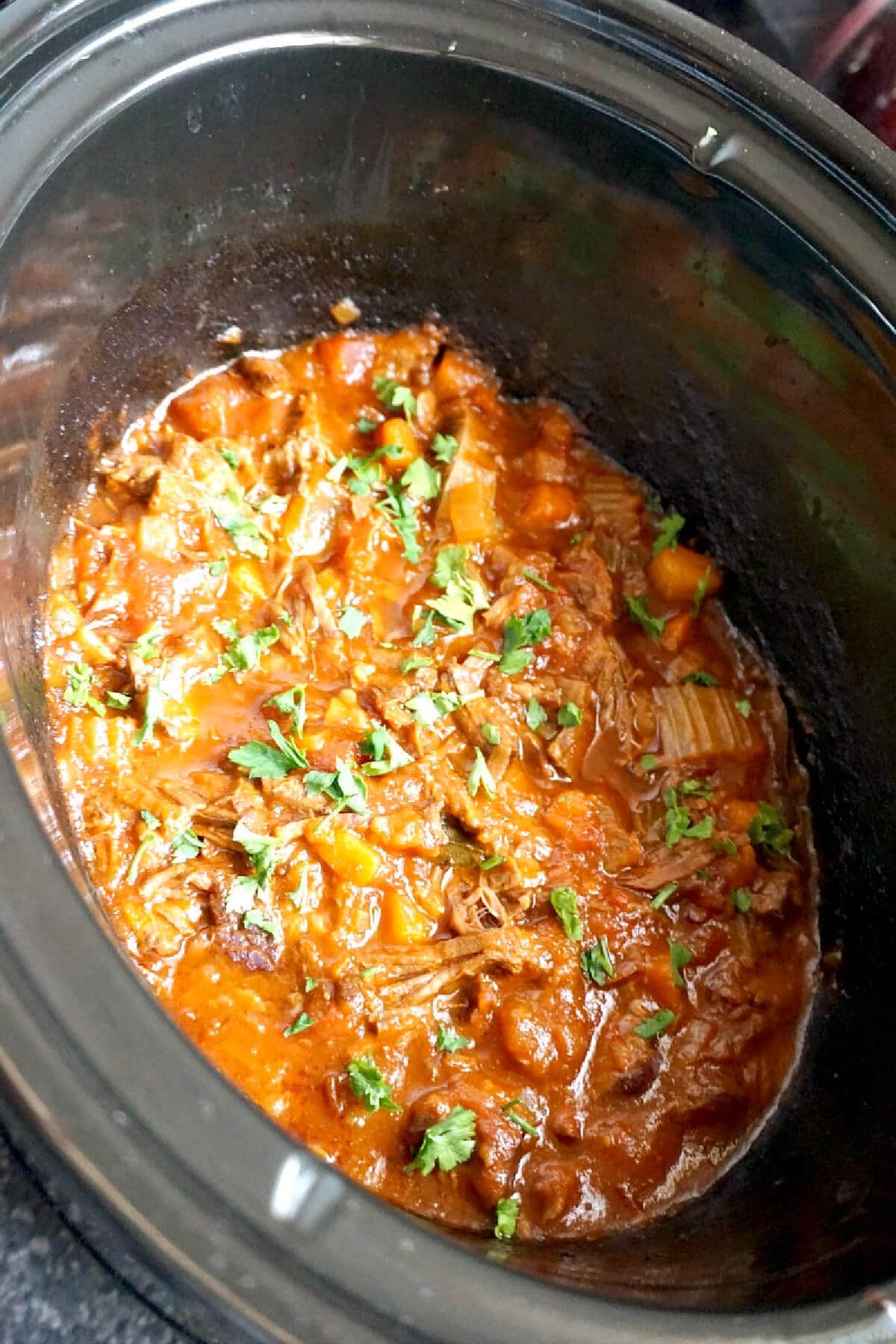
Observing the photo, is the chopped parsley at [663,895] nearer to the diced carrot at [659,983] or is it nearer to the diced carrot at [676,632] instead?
the diced carrot at [659,983]

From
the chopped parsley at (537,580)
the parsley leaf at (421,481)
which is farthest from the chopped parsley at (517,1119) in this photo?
the parsley leaf at (421,481)

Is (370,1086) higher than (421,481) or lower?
lower

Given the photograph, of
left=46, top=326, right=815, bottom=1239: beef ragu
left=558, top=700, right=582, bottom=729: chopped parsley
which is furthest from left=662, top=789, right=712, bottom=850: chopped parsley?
left=558, top=700, right=582, bottom=729: chopped parsley

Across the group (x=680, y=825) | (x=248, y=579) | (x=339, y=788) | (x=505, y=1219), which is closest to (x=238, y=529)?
(x=248, y=579)

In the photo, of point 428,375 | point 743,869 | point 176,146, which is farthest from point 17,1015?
point 428,375

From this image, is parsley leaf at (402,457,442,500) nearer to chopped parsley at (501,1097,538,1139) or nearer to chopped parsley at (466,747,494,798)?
chopped parsley at (466,747,494,798)

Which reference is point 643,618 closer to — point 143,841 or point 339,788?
point 339,788
